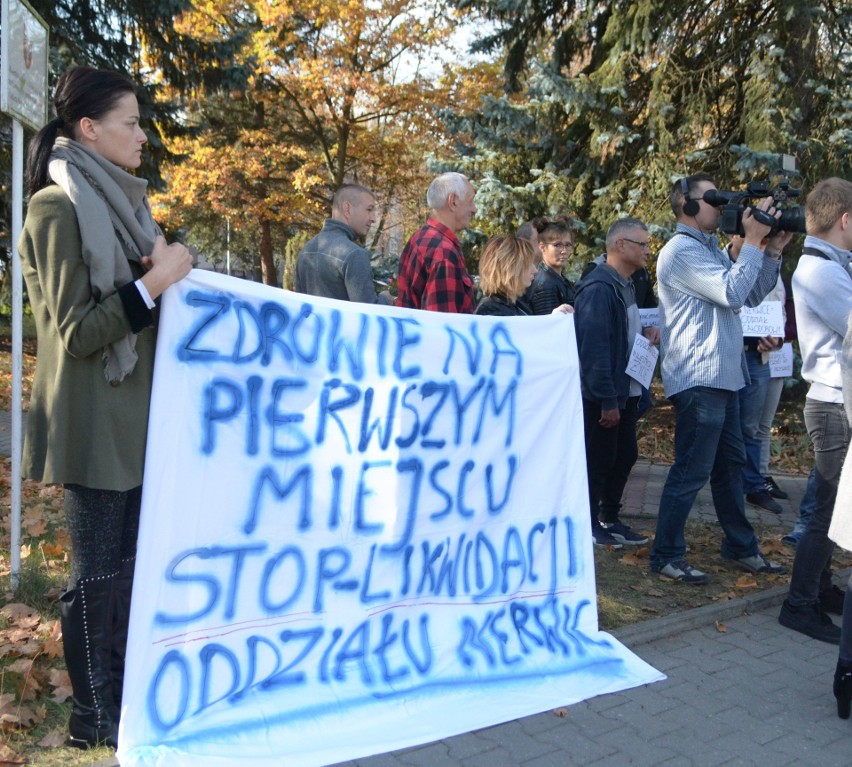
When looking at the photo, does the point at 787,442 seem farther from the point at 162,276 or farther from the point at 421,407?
the point at 162,276

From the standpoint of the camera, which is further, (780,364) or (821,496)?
(780,364)

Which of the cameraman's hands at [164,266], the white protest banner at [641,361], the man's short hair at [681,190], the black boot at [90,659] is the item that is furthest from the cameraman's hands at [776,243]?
the black boot at [90,659]

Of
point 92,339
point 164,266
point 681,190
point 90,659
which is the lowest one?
point 90,659

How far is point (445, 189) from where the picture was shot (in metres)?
4.64

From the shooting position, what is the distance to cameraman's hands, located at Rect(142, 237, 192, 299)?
9.01 feet

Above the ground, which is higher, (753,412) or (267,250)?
(267,250)

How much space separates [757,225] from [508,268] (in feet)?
4.00

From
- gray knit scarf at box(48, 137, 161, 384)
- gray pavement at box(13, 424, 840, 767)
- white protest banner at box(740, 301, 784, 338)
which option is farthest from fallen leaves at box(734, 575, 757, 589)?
gray knit scarf at box(48, 137, 161, 384)

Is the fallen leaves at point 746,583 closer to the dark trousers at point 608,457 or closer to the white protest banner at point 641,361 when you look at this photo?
the dark trousers at point 608,457

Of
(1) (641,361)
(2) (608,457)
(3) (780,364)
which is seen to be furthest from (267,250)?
(2) (608,457)

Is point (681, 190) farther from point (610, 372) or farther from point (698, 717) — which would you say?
point (698, 717)

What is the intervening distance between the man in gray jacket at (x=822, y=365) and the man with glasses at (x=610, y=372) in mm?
1114

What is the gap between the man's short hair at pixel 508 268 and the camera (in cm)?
466

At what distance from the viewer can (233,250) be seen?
31953 mm
